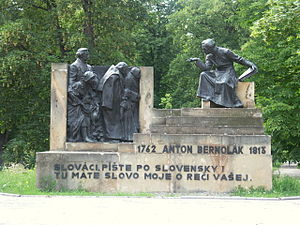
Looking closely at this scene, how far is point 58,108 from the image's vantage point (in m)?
13.7

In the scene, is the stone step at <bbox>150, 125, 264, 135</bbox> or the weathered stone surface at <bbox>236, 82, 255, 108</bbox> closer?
the stone step at <bbox>150, 125, 264, 135</bbox>

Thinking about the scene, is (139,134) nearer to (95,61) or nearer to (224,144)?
(224,144)

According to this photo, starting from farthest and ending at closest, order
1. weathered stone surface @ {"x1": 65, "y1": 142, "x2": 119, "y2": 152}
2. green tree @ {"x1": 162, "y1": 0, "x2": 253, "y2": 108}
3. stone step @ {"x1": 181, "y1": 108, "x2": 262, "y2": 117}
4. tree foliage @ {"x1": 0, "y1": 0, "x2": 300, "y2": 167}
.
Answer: green tree @ {"x1": 162, "y1": 0, "x2": 253, "y2": 108} < tree foliage @ {"x1": 0, "y1": 0, "x2": 300, "y2": 167} < weathered stone surface @ {"x1": 65, "y1": 142, "x2": 119, "y2": 152} < stone step @ {"x1": 181, "y1": 108, "x2": 262, "y2": 117}

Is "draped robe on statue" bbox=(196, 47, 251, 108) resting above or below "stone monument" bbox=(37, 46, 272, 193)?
above

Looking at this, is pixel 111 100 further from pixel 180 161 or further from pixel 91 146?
pixel 180 161

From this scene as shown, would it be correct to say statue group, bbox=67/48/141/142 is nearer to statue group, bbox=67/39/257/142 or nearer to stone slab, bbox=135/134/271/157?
statue group, bbox=67/39/257/142

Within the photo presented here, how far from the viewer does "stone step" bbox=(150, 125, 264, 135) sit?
1299cm

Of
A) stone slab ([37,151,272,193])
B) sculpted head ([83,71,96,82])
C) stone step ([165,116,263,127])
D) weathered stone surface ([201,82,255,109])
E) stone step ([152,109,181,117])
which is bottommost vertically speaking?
stone slab ([37,151,272,193])

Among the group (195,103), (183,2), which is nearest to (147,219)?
(195,103)

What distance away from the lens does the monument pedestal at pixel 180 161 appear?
12.7 m

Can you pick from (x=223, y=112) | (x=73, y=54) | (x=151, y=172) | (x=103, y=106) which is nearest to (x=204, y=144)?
(x=223, y=112)

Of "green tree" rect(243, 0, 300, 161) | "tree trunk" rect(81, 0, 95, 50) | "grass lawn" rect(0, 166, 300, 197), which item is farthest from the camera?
"tree trunk" rect(81, 0, 95, 50)

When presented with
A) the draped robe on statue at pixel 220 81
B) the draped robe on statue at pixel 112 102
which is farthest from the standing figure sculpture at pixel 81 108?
the draped robe on statue at pixel 220 81

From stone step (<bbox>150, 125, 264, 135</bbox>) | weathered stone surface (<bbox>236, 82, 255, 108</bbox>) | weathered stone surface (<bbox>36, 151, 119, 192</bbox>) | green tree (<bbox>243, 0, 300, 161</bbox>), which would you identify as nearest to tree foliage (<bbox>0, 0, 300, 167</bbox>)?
green tree (<bbox>243, 0, 300, 161</bbox>)
